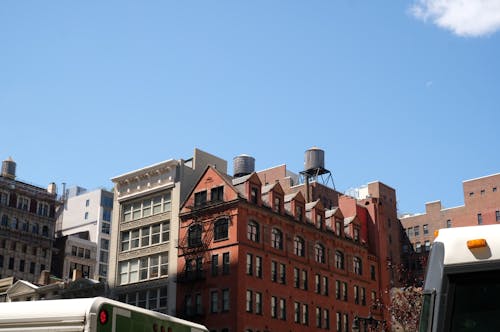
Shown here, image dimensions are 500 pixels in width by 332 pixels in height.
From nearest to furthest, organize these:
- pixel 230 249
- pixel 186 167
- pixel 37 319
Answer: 1. pixel 37 319
2. pixel 230 249
3. pixel 186 167

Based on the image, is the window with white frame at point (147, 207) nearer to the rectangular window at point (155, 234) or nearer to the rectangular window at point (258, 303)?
the rectangular window at point (155, 234)

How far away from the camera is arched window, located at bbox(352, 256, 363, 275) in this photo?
248 ft

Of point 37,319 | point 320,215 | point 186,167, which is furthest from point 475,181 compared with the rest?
point 37,319

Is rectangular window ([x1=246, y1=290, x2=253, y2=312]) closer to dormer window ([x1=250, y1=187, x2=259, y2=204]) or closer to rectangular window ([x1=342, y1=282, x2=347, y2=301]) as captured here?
dormer window ([x1=250, y1=187, x2=259, y2=204])

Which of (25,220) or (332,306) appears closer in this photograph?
(332,306)

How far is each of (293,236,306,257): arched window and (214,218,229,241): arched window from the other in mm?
8368

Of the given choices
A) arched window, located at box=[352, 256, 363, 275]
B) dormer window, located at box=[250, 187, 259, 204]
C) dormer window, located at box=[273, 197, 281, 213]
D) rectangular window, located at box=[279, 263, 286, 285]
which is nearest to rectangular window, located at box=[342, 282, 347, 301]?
arched window, located at box=[352, 256, 363, 275]

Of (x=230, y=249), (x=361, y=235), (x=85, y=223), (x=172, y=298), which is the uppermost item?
(x=85, y=223)

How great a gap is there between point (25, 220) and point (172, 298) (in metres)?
52.7

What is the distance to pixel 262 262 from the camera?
63188 millimetres

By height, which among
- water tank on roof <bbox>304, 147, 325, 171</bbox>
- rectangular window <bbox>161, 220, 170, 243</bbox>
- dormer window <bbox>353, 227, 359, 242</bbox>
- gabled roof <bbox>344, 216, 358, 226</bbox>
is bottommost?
rectangular window <bbox>161, 220, 170, 243</bbox>

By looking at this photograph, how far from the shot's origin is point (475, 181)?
129875 mm

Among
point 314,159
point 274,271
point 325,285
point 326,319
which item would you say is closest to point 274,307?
point 274,271

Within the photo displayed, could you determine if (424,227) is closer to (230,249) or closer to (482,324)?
(230,249)
